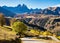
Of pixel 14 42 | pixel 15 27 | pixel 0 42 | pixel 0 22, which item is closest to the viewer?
pixel 0 42

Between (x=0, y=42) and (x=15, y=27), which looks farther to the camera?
(x=15, y=27)

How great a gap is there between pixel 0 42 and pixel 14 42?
1730 millimetres

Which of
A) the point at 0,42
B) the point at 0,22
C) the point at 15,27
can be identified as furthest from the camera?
the point at 0,22

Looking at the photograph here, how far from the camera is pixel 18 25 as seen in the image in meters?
51.1

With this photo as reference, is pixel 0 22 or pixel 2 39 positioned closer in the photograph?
pixel 2 39

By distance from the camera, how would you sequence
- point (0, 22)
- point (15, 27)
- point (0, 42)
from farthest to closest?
point (0, 22) → point (15, 27) → point (0, 42)

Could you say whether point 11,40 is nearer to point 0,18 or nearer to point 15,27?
point 15,27

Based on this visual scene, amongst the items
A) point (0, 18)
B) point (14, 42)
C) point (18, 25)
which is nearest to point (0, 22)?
point (0, 18)

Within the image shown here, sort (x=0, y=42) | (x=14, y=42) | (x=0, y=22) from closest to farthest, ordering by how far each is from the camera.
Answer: (x=0, y=42) → (x=14, y=42) → (x=0, y=22)

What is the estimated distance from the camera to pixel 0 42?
16812 millimetres

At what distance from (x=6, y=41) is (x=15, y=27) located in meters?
32.8

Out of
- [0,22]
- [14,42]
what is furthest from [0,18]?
[14,42]

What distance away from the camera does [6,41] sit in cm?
1706

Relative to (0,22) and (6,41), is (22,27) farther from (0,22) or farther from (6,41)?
(6,41)
